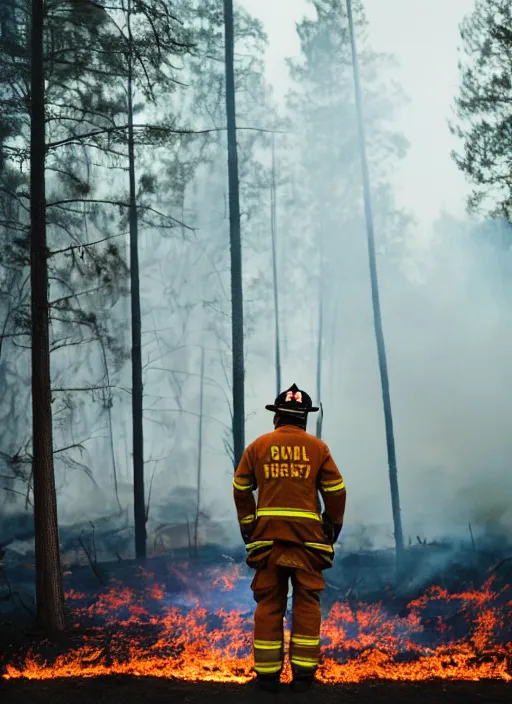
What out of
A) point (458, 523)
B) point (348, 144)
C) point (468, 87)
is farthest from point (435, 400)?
point (468, 87)

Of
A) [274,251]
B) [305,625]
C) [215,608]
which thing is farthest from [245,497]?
[274,251]

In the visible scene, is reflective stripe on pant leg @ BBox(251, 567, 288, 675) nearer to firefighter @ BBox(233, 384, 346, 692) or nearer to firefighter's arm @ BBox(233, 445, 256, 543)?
firefighter @ BBox(233, 384, 346, 692)

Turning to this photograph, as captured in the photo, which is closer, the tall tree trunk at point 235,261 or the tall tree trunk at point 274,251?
the tall tree trunk at point 235,261

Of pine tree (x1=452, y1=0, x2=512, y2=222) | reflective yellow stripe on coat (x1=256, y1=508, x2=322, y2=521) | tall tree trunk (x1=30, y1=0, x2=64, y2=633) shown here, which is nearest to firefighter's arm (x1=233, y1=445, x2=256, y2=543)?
reflective yellow stripe on coat (x1=256, y1=508, x2=322, y2=521)

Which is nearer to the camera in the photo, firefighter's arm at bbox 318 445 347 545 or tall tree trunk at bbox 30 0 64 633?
firefighter's arm at bbox 318 445 347 545

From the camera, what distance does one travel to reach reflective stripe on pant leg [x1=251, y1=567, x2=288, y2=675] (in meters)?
4.76

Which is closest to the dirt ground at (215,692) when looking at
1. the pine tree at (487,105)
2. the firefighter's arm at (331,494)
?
the firefighter's arm at (331,494)

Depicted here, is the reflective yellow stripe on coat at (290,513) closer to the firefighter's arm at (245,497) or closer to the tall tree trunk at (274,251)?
the firefighter's arm at (245,497)

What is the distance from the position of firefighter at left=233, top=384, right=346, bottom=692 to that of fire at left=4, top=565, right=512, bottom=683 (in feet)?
3.87

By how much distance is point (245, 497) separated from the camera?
5.07 meters

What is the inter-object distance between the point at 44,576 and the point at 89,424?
16.5 meters

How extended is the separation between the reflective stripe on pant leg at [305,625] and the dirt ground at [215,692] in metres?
0.22

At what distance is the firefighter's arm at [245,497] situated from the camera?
16.6ft

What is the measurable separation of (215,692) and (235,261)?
25.7ft
